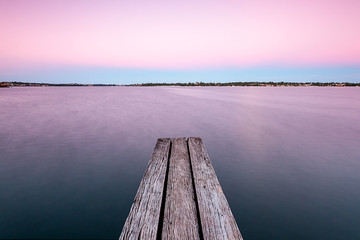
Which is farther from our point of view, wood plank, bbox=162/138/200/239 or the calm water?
the calm water

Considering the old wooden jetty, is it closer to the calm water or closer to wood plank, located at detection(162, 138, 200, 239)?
wood plank, located at detection(162, 138, 200, 239)

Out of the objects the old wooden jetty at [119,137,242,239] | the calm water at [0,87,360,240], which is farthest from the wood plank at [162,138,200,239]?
the calm water at [0,87,360,240]

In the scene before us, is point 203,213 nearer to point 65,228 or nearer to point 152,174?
point 152,174

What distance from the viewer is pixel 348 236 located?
3.05 m

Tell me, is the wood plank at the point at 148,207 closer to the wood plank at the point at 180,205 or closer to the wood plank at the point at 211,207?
the wood plank at the point at 180,205

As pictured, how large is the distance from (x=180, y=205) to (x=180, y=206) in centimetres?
2

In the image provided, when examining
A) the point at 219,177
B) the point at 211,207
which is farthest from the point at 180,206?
the point at 219,177

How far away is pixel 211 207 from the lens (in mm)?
2076

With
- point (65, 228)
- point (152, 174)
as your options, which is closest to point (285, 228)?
point (152, 174)

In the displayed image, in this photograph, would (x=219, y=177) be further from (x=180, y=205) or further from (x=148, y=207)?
(x=148, y=207)

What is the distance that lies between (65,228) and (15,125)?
1001 centimetres

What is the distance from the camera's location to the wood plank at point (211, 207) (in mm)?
1740

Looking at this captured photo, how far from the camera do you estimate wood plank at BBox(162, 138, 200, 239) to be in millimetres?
1751

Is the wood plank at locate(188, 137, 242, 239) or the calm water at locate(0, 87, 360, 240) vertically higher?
the wood plank at locate(188, 137, 242, 239)
